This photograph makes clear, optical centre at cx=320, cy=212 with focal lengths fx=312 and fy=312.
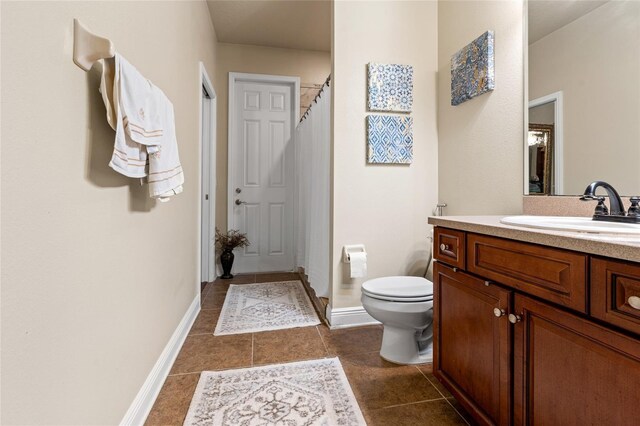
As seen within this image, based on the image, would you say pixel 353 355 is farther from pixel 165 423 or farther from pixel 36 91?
pixel 36 91

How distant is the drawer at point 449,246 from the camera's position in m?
1.19

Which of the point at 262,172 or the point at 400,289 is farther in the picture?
the point at 262,172

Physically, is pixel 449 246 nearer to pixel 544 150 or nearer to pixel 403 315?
pixel 403 315

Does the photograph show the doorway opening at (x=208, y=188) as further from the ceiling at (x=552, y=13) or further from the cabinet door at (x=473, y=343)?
the ceiling at (x=552, y=13)

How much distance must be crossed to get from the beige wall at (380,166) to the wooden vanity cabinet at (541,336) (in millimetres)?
958

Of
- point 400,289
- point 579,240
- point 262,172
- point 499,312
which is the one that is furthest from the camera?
point 262,172

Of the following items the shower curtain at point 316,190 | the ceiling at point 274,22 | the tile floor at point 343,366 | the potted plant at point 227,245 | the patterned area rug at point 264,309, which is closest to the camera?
the tile floor at point 343,366

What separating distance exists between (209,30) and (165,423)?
306 cm

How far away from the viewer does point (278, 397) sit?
1.40 metres

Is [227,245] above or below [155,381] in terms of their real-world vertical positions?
above

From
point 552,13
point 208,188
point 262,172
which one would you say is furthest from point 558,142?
point 208,188

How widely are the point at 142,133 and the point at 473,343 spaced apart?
1361 mm

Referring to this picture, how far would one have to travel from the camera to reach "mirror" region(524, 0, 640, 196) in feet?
3.85

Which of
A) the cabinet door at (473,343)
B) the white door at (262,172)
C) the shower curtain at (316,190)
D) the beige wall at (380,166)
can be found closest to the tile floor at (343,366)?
the cabinet door at (473,343)
